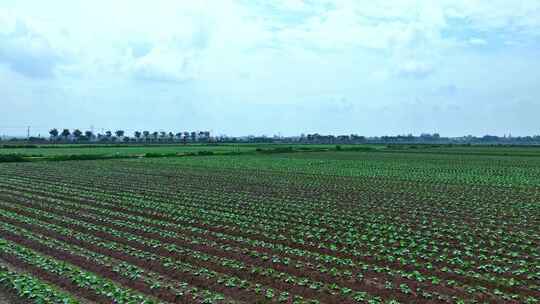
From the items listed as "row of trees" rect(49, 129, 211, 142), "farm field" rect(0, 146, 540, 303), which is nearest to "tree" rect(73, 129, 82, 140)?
"row of trees" rect(49, 129, 211, 142)

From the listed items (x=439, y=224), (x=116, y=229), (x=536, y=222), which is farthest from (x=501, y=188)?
(x=116, y=229)

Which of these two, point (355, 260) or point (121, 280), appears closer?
point (121, 280)

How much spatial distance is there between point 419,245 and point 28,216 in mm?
15433

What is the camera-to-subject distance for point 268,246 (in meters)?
13.9

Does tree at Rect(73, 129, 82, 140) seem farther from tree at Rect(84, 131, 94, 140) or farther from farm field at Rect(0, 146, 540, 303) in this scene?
farm field at Rect(0, 146, 540, 303)

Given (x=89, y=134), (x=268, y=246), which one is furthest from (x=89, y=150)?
(x=89, y=134)

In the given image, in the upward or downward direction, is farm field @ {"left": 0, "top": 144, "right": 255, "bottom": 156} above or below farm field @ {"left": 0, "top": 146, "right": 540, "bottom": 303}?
above

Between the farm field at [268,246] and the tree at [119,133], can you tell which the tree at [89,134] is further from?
the farm field at [268,246]

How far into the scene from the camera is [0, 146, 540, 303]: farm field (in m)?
10.1

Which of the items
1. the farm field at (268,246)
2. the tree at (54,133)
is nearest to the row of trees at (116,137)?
the tree at (54,133)

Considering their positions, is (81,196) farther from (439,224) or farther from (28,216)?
(439,224)

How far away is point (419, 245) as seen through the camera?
14219 mm

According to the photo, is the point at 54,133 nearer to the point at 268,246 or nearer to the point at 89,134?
the point at 89,134

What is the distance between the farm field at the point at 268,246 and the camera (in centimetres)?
1008
